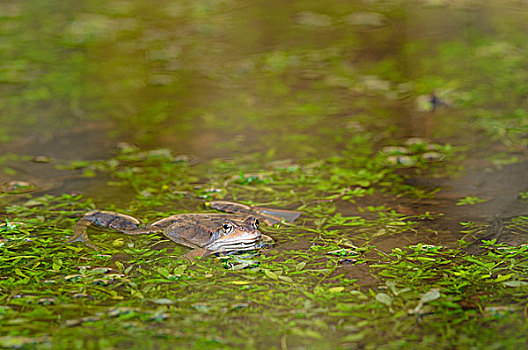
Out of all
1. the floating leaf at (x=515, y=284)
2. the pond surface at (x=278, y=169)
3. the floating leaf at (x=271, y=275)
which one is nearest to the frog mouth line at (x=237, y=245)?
the pond surface at (x=278, y=169)

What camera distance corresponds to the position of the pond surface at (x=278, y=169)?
3.12 m

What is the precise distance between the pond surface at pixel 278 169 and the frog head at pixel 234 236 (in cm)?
13

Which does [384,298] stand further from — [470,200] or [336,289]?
[470,200]

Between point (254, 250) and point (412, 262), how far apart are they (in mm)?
859

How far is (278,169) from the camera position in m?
4.95

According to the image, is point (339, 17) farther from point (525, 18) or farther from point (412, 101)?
point (412, 101)

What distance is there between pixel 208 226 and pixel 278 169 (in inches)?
48.1

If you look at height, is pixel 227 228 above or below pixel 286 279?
above

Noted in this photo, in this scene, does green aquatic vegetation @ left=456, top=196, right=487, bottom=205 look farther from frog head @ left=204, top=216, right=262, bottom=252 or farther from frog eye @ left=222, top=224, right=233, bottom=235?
frog eye @ left=222, top=224, right=233, bottom=235

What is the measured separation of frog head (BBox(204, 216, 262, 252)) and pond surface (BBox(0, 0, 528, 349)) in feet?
0.42

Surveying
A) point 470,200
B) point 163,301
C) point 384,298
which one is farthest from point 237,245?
point 470,200

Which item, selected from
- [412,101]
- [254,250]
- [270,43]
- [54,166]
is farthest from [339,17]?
[254,250]

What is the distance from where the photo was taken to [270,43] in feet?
27.0

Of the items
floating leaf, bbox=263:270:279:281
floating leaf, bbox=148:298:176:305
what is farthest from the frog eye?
floating leaf, bbox=148:298:176:305
